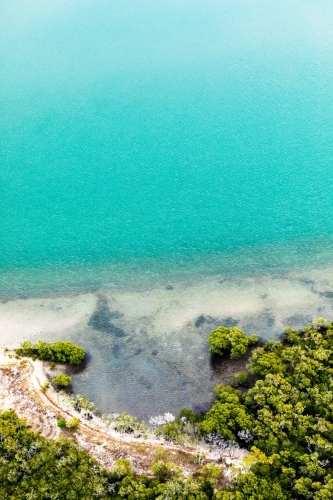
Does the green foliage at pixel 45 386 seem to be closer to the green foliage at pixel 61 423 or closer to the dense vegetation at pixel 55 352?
the dense vegetation at pixel 55 352

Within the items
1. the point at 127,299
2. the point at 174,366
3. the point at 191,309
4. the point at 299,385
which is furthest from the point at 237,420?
the point at 127,299

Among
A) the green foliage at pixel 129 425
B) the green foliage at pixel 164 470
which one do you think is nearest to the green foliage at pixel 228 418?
the green foliage at pixel 164 470

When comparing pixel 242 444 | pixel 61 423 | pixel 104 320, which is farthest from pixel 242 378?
pixel 104 320

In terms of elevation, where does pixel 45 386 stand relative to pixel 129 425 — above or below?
above

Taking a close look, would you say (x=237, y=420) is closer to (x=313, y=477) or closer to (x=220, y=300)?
(x=313, y=477)

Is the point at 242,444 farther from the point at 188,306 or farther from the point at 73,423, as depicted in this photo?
the point at 188,306

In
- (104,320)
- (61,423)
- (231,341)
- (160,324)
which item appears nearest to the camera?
(61,423)
